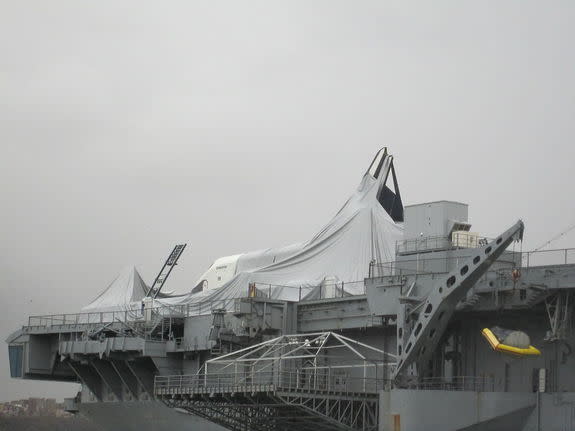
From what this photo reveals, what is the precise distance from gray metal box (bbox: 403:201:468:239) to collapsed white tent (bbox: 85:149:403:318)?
8.78 metres

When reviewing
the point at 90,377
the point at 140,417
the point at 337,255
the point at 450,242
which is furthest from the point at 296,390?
the point at 90,377

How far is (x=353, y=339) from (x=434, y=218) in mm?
8286

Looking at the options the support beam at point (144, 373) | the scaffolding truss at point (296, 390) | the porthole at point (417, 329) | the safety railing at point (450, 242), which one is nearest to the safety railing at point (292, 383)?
the scaffolding truss at point (296, 390)

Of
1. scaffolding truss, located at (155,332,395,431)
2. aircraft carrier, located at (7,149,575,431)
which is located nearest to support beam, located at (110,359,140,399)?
aircraft carrier, located at (7,149,575,431)

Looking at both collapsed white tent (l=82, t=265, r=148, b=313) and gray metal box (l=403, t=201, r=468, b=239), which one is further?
collapsed white tent (l=82, t=265, r=148, b=313)

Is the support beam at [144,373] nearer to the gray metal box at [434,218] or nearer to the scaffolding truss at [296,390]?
the scaffolding truss at [296,390]

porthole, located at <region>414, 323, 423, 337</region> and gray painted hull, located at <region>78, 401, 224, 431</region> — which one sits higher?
porthole, located at <region>414, 323, 423, 337</region>

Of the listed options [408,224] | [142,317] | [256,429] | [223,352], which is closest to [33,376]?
[142,317]

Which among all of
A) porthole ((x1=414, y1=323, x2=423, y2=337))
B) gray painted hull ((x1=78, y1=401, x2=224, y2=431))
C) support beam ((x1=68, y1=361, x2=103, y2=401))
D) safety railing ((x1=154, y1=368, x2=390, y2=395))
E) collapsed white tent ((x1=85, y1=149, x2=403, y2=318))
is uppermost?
collapsed white tent ((x1=85, y1=149, x2=403, y2=318))

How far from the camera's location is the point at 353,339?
60.1 m

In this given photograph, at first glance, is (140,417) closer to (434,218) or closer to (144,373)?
(144,373)

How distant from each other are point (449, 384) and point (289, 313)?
489 inches

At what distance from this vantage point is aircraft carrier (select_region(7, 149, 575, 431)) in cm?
4866

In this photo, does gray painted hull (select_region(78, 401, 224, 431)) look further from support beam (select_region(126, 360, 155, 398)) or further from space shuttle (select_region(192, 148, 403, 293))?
space shuttle (select_region(192, 148, 403, 293))
